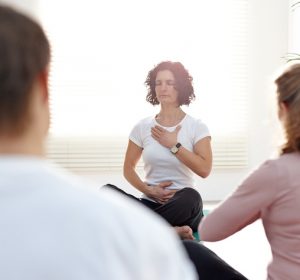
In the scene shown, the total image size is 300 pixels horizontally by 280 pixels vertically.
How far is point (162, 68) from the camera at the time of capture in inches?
112

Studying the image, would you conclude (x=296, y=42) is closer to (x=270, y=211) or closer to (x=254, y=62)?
(x=254, y=62)

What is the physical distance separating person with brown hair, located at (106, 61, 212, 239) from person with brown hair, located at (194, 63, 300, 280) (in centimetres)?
120

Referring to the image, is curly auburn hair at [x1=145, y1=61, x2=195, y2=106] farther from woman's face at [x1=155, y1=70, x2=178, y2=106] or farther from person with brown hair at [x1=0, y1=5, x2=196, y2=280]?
person with brown hair at [x1=0, y1=5, x2=196, y2=280]

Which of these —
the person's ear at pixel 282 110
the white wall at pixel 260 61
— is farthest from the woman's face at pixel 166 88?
the white wall at pixel 260 61

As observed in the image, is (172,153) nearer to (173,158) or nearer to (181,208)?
(173,158)

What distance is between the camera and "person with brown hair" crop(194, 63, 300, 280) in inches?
45.9

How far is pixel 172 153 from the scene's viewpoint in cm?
267

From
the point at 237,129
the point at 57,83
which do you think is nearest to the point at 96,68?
the point at 57,83

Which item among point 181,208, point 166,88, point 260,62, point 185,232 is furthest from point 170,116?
point 260,62

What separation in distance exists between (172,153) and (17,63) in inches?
86.4

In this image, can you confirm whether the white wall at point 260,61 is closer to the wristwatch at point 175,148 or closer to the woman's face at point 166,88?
the woman's face at point 166,88

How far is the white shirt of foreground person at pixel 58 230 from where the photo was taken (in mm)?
482

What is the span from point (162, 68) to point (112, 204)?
7.82 feet

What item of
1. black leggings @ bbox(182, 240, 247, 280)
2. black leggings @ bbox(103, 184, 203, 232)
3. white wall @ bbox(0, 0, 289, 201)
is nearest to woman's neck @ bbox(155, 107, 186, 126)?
black leggings @ bbox(103, 184, 203, 232)
